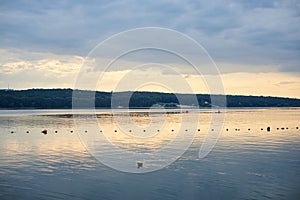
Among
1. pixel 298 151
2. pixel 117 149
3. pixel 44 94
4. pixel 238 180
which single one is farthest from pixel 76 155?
pixel 44 94

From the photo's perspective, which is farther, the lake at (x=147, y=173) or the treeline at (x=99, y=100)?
the treeline at (x=99, y=100)

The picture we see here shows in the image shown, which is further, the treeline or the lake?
the treeline

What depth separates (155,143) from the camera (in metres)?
29.4

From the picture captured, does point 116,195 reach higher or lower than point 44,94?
lower

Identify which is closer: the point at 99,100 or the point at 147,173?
the point at 147,173

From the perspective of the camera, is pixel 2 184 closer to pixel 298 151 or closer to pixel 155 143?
pixel 155 143

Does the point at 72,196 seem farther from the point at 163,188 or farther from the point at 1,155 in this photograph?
the point at 1,155

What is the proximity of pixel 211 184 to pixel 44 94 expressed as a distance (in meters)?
129

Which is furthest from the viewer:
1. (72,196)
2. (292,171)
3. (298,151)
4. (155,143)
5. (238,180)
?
(155,143)

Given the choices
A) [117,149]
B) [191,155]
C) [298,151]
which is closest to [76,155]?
[117,149]

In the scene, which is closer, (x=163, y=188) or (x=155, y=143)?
(x=163, y=188)

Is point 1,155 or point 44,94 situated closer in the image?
point 1,155

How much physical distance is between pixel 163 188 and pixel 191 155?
818 cm

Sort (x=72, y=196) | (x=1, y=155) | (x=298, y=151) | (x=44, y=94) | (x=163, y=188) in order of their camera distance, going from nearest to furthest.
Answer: (x=72, y=196) < (x=163, y=188) < (x=1, y=155) < (x=298, y=151) < (x=44, y=94)
